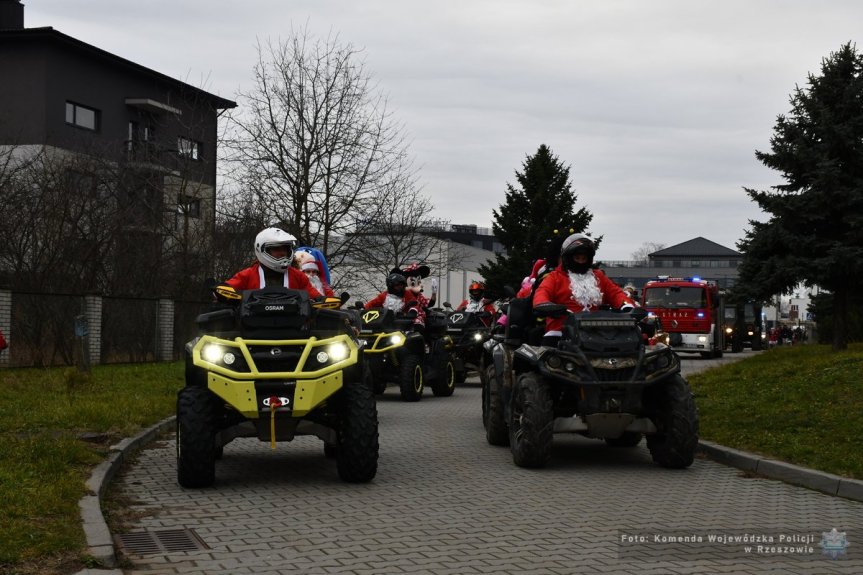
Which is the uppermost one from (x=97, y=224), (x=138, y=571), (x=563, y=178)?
(x=563, y=178)

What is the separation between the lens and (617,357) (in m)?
10.2

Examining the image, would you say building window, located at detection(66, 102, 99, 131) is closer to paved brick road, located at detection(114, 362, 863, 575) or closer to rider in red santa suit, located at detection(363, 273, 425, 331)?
rider in red santa suit, located at detection(363, 273, 425, 331)

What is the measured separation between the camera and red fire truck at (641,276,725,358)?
39.5 m

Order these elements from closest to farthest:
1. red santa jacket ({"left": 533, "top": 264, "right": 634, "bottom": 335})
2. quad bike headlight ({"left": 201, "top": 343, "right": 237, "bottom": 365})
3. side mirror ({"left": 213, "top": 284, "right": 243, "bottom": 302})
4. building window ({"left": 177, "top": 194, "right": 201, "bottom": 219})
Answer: quad bike headlight ({"left": 201, "top": 343, "right": 237, "bottom": 365})
side mirror ({"left": 213, "top": 284, "right": 243, "bottom": 302})
red santa jacket ({"left": 533, "top": 264, "right": 634, "bottom": 335})
building window ({"left": 177, "top": 194, "right": 201, "bottom": 219})

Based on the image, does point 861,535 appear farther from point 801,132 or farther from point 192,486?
point 801,132


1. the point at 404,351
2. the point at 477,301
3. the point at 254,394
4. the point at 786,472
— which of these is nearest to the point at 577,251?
the point at 786,472

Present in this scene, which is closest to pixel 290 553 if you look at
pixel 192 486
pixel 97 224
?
pixel 192 486

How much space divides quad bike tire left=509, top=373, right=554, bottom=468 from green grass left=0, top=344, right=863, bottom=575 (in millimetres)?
2277

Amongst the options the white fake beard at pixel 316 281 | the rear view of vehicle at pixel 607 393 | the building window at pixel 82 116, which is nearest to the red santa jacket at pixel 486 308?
the white fake beard at pixel 316 281

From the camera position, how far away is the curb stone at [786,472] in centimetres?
897

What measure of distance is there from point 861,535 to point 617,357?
128 inches

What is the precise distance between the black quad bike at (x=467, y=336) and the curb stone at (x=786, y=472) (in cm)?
1018

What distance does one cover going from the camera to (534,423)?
10203 millimetres

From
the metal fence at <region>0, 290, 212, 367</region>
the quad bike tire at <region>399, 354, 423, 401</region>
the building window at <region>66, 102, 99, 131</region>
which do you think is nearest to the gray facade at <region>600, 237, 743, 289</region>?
the building window at <region>66, 102, 99, 131</region>
